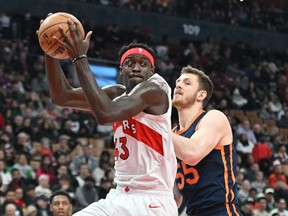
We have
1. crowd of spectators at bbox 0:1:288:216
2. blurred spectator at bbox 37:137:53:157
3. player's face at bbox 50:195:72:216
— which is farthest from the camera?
blurred spectator at bbox 37:137:53:157

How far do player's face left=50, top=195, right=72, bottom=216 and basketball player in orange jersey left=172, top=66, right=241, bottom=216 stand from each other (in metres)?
2.06

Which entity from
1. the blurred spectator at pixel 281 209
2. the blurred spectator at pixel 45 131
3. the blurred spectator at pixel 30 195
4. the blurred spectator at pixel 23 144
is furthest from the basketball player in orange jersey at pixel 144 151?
the blurred spectator at pixel 45 131

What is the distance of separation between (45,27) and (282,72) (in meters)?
20.1

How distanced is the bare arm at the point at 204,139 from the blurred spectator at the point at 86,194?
20.7ft

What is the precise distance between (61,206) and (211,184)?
246cm

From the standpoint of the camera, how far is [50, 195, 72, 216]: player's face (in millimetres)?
7688

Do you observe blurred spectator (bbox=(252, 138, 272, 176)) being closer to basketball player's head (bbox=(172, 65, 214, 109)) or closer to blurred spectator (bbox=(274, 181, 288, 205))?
blurred spectator (bbox=(274, 181, 288, 205))

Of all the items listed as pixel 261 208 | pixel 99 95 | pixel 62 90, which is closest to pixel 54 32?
pixel 99 95

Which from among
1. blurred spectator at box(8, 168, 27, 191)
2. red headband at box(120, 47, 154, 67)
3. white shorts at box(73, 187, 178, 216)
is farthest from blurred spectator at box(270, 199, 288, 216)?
red headband at box(120, 47, 154, 67)

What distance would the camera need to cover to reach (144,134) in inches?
206

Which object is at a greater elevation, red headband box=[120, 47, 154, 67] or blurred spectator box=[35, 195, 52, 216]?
red headband box=[120, 47, 154, 67]

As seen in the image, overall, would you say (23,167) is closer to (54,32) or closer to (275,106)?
(54,32)

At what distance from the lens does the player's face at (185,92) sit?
6160 millimetres

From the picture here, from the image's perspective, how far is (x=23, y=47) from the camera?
61.7 ft
